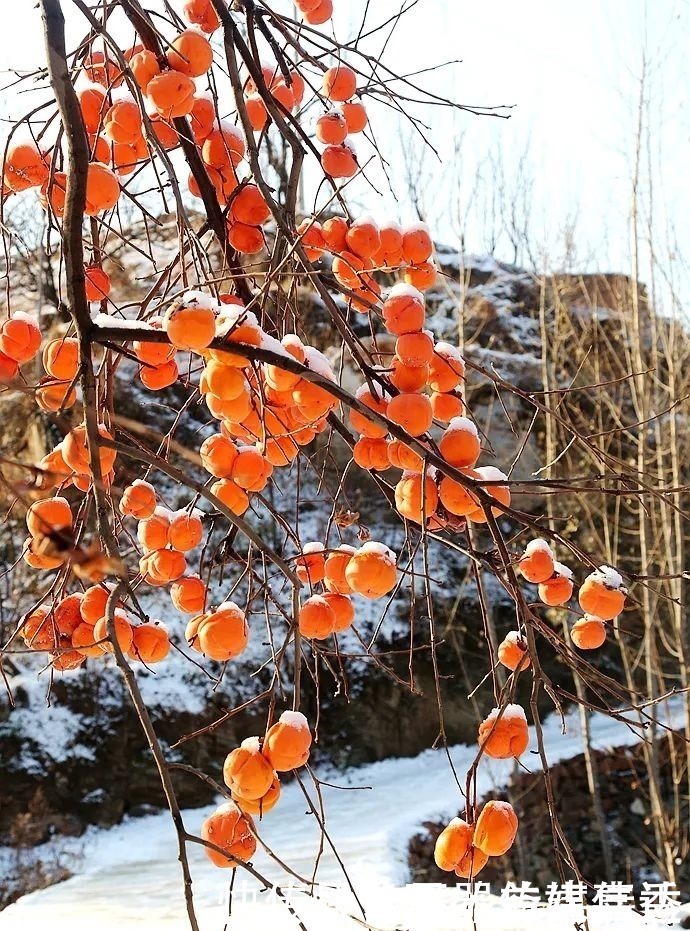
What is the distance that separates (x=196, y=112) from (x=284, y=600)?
5.19m

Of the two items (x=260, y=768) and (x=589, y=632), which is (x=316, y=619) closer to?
(x=260, y=768)

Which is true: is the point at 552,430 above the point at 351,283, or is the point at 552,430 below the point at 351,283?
above

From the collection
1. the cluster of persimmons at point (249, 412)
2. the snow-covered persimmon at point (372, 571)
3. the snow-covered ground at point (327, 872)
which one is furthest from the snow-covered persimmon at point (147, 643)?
the snow-covered ground at point (327, 872)

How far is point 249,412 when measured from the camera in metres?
0.76

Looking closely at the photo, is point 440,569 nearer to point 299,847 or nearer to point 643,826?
point 643,826

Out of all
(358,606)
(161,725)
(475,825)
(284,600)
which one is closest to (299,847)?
(161,725)

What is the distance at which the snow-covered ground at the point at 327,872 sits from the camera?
1.83 meters

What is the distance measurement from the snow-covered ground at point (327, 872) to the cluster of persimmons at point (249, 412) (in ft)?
2.11

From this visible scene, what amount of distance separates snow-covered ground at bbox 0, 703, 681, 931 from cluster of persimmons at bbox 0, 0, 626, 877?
0.64m

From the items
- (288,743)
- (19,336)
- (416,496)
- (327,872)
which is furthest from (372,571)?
(327,872)

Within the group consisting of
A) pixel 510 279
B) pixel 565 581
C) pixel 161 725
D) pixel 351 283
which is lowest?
pixel 161 725

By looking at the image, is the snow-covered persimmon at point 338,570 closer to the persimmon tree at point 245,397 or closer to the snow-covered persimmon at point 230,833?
the persimmon tree at point 245,397

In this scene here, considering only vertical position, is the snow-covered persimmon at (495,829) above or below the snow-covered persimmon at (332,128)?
below

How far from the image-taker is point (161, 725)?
533 cm
